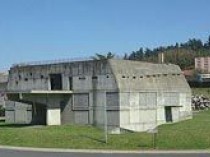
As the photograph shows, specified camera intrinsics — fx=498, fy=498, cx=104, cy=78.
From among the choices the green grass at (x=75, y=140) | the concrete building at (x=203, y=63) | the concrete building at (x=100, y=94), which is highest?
the concrete building at (x=203, y=63)

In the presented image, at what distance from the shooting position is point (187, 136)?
32094 mm

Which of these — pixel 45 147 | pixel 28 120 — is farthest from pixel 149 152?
pixel 28 120

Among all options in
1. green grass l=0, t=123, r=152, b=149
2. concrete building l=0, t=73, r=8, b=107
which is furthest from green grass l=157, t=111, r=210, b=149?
concrete building l=0, t=73, r=8, b=107

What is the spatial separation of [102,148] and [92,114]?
20758 millimetres

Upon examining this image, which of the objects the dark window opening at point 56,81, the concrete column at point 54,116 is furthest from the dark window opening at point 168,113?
the dark window opening at point 56,81

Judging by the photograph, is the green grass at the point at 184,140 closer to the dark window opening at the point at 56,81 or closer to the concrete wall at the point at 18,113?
the dark window opening at the point at 56,81

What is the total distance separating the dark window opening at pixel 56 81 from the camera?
54.7m

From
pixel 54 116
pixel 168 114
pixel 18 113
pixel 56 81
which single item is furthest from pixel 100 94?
pixel 18 113

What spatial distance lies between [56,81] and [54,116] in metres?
4.16

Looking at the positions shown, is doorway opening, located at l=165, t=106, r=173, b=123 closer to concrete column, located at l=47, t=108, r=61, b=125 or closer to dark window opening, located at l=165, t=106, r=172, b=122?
dark window opening, located at l=165, t=106, r=172, b=122

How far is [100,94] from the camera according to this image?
50594 mm

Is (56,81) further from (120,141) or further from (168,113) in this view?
(120,141)

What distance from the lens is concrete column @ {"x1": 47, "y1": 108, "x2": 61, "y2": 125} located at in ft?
174

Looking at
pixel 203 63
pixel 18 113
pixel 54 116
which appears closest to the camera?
pixel 54 116
